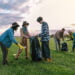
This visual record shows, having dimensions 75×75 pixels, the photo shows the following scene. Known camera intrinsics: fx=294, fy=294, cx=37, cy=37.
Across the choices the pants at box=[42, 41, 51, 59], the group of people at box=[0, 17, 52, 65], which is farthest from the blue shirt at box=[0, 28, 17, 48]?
the pants at box=[42, 41, 51, 59]

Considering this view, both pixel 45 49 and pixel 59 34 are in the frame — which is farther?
pixel 59 34

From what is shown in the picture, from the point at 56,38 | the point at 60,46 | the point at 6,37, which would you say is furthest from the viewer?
the point at 60,46

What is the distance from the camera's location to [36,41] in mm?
13570

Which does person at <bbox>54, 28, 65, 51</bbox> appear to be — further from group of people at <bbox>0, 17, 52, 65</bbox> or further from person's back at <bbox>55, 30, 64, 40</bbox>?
group of people at <bbox>0, 17, 52, 65</bbox>

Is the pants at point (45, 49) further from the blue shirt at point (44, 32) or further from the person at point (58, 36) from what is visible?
the person at point (58, 36)

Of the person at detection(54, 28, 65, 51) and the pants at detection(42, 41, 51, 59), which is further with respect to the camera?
the person at detection(54, 28, 65, 51)

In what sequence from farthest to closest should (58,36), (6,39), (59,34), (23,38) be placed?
(59,34) → (58,36) → (23,38) → (6,39)

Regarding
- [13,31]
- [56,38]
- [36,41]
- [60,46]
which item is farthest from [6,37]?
[60,46]

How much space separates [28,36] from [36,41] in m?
0.66

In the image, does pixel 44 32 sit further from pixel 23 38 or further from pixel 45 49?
pixel 23 38

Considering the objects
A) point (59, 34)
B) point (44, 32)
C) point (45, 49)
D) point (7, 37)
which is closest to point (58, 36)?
point (59, 34)

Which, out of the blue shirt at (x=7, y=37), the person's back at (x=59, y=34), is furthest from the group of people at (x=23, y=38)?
the person's back at (x=59, y=34)

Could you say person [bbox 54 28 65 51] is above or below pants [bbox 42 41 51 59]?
above

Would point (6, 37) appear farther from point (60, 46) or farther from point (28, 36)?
point (60, 46)
